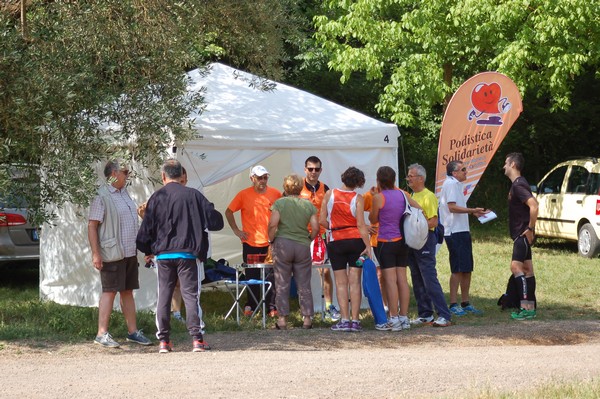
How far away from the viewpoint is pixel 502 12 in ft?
63.3

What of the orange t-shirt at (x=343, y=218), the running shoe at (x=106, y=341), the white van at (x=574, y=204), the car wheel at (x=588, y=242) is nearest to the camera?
the running shoe at (x=106, y=341)

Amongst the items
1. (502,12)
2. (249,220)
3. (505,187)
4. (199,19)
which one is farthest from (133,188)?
(505,187)

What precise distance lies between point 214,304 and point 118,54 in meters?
3.98

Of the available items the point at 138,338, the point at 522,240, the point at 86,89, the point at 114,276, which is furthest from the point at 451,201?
the point at 86,89

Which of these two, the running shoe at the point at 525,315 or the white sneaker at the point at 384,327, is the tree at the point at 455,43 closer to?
the running shoe at the point at 525,315

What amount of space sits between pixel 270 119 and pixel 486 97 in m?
3.20

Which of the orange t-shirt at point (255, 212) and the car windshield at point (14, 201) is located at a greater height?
the car windshield at point (14, 201)

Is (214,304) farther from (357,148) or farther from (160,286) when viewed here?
(160,286)

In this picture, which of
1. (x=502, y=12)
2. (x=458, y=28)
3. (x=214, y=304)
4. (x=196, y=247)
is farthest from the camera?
(x=458, y=28)

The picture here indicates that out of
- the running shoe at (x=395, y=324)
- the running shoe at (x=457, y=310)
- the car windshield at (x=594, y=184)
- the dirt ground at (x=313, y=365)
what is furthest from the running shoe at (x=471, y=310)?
the car windshield at (x=594, y=184)

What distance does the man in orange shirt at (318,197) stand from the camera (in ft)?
37.0

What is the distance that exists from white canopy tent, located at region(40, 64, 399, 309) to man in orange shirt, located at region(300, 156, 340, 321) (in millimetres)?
405

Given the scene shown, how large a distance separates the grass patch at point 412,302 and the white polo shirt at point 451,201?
1045 mm

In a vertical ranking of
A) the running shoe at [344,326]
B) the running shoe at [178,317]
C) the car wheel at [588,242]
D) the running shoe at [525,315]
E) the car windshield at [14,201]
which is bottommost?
the running shoe at [525,315]
